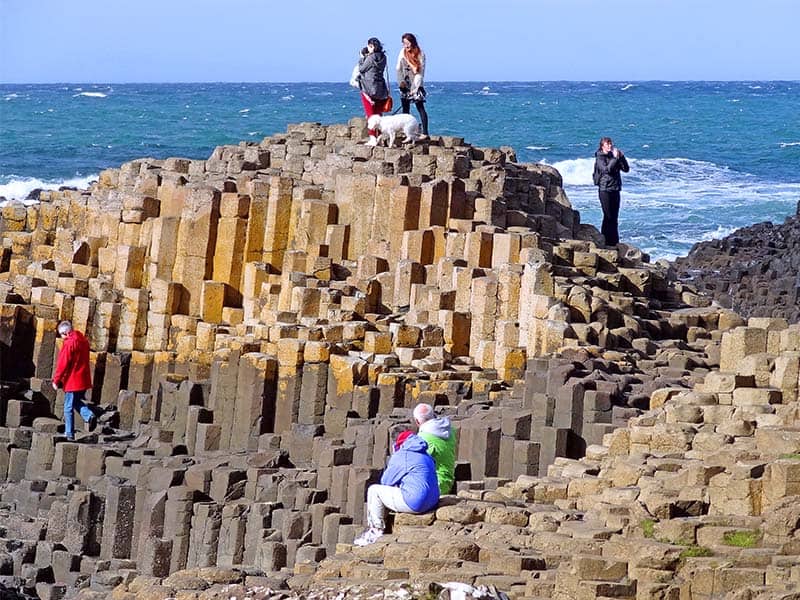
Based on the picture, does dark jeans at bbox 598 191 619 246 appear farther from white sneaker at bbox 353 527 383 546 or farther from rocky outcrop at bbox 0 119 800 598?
white sneaker at bbox 353 527 383 546

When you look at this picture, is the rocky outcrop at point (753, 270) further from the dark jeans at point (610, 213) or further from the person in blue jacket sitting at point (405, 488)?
the person in blue jacket sitting at point (405, 488)

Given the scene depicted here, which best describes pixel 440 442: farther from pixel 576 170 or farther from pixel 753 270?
pixel 576 170

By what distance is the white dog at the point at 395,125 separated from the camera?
34.2 metres

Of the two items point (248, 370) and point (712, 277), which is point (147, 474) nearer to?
point (248, 370)

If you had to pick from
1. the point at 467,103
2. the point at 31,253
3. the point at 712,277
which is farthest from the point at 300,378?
the point at 467,103

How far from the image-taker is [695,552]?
18.5 meters

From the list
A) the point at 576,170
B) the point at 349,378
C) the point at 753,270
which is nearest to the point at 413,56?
the point at 349,378

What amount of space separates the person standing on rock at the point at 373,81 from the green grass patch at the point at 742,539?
16.7 meters

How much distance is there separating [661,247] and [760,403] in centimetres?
3865

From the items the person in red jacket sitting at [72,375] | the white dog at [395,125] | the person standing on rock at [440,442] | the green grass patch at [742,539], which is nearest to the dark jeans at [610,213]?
the white dog at [395,125]

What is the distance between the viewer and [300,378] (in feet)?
99.2

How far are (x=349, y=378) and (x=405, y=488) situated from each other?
339 inches

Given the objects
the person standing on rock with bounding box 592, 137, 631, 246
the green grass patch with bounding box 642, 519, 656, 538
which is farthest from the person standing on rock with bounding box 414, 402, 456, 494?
the person standing on rock with bounding box 592, 137, 631, 246

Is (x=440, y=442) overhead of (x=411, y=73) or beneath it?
beneath
